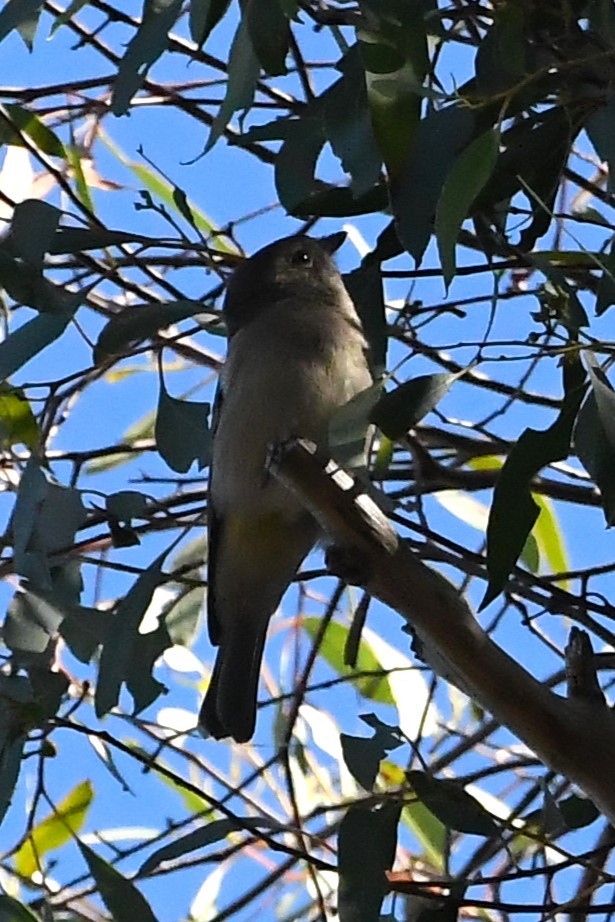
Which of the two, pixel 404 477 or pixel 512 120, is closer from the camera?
pixel 512 120

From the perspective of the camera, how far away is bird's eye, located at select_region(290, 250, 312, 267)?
8.79 feet

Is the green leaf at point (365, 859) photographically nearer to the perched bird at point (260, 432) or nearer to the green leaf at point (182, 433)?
the green leaf at point (182, 433)

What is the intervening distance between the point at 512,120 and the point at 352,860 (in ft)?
3.02

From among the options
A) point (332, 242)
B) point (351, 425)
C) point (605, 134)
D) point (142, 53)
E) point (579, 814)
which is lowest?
point (579, 814)

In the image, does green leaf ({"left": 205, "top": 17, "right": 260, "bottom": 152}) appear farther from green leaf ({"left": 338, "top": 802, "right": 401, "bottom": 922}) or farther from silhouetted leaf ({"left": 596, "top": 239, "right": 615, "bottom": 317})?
green leaf ({"left": 338, "top": 802, "right": 401, "bottom": 922})

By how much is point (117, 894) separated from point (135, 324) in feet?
2.09

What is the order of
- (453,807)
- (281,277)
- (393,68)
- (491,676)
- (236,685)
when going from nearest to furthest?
(393,68) < (491,676) < (453,807) < (236,685) < (281,277)

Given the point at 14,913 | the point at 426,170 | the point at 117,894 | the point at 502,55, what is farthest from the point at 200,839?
the point at 502,55

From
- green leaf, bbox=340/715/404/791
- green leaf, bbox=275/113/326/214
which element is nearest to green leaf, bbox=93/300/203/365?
green leaf, bbox=275/113/326/214

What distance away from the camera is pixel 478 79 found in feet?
5.66

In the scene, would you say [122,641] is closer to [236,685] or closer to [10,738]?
[10,738]

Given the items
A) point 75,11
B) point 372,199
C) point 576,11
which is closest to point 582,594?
point 372,199

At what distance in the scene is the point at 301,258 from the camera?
8.83 ft

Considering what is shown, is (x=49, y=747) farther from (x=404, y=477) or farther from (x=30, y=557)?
(x=404, y=477)
